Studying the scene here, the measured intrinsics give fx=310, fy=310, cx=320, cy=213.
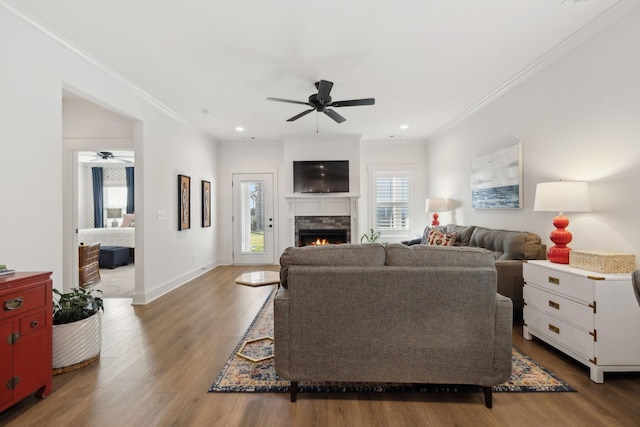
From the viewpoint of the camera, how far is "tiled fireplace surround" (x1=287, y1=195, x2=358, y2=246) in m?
6.32

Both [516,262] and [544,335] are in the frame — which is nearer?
[544,335]

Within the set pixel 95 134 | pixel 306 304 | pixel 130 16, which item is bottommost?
pixel 306 304

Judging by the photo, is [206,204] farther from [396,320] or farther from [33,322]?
[396,320]

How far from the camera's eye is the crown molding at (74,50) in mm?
2283

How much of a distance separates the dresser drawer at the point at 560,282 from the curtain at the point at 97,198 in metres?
10.4

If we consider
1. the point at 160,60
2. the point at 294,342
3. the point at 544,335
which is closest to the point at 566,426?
the point at 544,335

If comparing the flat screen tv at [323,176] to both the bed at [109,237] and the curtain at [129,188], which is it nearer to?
the bed at [109,237]

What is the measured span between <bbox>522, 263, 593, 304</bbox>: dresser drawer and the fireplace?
378 centimetres

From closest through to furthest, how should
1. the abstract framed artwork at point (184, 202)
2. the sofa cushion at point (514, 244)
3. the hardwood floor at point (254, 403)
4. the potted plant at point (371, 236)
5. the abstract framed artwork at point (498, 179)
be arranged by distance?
the hardwood floor at point (254, 403)
the sofa cushion at point (514, 244)
the abstract framed artwork at point (498, 179)
the abstract framed artwork at point (184, 202)
the potted plant at point (371, 236)

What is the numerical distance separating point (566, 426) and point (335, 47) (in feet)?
10.5

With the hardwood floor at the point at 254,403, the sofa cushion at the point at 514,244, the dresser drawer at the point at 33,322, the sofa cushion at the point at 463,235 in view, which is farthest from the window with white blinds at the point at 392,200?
the dresser drawer at the point at 33,322

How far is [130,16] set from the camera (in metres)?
2.41

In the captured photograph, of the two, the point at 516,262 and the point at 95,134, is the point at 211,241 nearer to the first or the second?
the point at 95,134

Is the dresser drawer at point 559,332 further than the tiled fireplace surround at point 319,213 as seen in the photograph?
No
